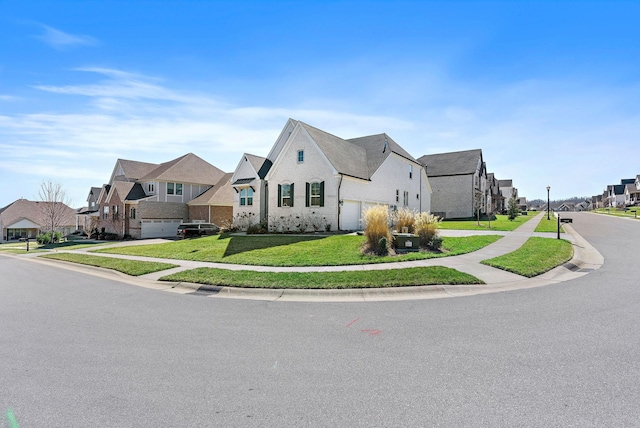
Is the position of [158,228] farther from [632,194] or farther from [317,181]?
[632,194]

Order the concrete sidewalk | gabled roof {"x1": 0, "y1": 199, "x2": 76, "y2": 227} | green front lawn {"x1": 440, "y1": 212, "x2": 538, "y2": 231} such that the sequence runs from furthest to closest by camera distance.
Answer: gabled roof {"x1": 0, "y1": 199, "x2": 76, "y2": 227} → green front lawn {"x1": 440, "y1": 212, "x2": 538, "y2": 231} → the concrete sidewalk

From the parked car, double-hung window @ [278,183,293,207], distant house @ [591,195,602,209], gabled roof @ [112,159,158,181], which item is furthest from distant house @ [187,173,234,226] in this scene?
distant house @ [591,195,602,209]

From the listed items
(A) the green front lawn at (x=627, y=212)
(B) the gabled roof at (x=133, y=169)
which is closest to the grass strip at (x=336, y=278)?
(B) the gabled roof at (x=133, y=169)

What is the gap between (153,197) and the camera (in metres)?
36.2

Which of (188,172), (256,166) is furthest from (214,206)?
(256,166)

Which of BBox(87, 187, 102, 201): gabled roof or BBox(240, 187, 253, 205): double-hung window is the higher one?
BBox(87, 187, 102, 201): gabled roof

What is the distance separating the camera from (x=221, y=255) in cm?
1558

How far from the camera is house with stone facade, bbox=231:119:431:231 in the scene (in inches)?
917

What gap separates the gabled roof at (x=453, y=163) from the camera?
43.8 meters

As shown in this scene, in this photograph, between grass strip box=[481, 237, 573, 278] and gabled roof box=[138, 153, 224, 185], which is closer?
grass strip box=[481, 237, 573, 278]

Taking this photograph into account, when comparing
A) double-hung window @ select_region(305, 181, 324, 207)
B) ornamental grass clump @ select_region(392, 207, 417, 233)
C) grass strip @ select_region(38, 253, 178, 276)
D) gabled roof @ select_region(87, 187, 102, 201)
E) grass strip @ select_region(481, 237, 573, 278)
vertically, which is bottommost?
grass strip @ select_region(38, 253, 178, 276)

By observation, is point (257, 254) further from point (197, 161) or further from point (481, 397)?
point (197, 161)

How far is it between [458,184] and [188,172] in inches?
1327

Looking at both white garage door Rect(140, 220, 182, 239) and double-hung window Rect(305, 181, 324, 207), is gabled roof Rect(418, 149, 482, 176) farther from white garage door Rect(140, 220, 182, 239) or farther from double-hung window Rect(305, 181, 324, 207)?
white garage door Rect(140, 220, 182, 239)
